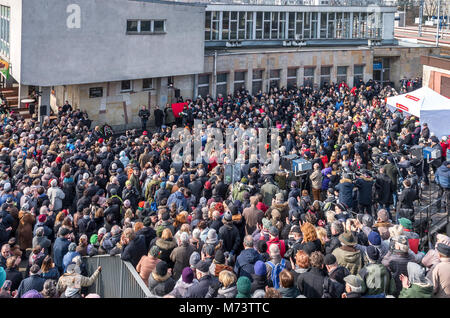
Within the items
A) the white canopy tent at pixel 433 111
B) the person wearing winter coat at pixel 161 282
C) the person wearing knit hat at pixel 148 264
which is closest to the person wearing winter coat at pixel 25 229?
the person wearing knit hat at pixel 148 264

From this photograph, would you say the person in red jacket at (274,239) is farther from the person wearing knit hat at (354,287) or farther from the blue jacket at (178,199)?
the blue jacket at (178,199)

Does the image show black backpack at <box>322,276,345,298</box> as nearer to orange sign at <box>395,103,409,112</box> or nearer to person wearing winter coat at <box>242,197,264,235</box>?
person wearing winter coat at <box>242,197,264,235</box>

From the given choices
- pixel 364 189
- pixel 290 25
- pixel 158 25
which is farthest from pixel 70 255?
pixel 290 25

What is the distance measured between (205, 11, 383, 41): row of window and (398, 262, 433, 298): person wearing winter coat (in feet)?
90.4

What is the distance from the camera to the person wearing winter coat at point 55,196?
41.9ft

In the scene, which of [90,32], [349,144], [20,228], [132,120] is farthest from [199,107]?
[20,228]

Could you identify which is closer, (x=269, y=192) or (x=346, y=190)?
(x=269, y=192)

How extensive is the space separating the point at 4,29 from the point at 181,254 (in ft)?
67.9

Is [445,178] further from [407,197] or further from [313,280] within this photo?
[313,280]

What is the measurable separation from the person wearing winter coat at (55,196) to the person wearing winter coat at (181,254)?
4.92m

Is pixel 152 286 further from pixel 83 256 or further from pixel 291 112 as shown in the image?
pixel 291 112

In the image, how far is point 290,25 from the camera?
120 ft

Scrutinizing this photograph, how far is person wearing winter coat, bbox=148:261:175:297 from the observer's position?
752 cm

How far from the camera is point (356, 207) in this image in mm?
13758
